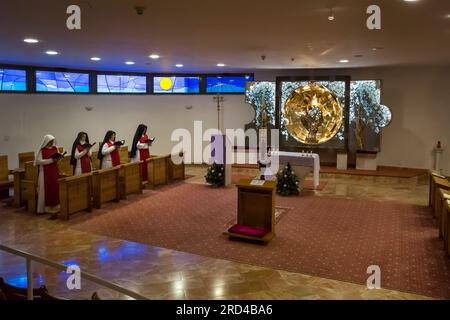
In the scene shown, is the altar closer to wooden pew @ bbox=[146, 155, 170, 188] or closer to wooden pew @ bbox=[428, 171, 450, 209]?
wooden pew @ bbox=[428, 171, 450, 209]

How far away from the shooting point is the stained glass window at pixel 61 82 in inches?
480

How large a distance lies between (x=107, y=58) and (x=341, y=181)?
7554 mm

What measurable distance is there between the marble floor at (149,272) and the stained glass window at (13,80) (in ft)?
16.5

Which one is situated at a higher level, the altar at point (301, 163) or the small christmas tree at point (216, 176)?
the altar at point (301, 163)

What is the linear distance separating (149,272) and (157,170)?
5812mm

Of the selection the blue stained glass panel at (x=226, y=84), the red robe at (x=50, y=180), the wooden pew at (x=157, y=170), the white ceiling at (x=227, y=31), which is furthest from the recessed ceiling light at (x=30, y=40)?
the blue stained glass panel at (x=226, y=84)

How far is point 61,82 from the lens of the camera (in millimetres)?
12711

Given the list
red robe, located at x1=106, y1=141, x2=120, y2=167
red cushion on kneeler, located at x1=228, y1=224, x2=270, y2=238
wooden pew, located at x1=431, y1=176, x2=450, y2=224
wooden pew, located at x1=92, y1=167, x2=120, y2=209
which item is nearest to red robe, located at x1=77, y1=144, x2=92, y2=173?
wooden pew, located at x1=92, y1=167, x2=120, y2=209

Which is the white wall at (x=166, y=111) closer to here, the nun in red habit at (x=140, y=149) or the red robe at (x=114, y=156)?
the nun in red habit at (x=140, y=149)

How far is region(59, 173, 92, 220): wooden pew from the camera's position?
26.4 ft

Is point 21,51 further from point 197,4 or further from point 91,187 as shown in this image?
point 197,4

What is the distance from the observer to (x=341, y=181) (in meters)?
12.3

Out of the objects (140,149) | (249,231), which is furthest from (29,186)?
(249,231)

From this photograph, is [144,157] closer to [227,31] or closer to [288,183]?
[288,183]
